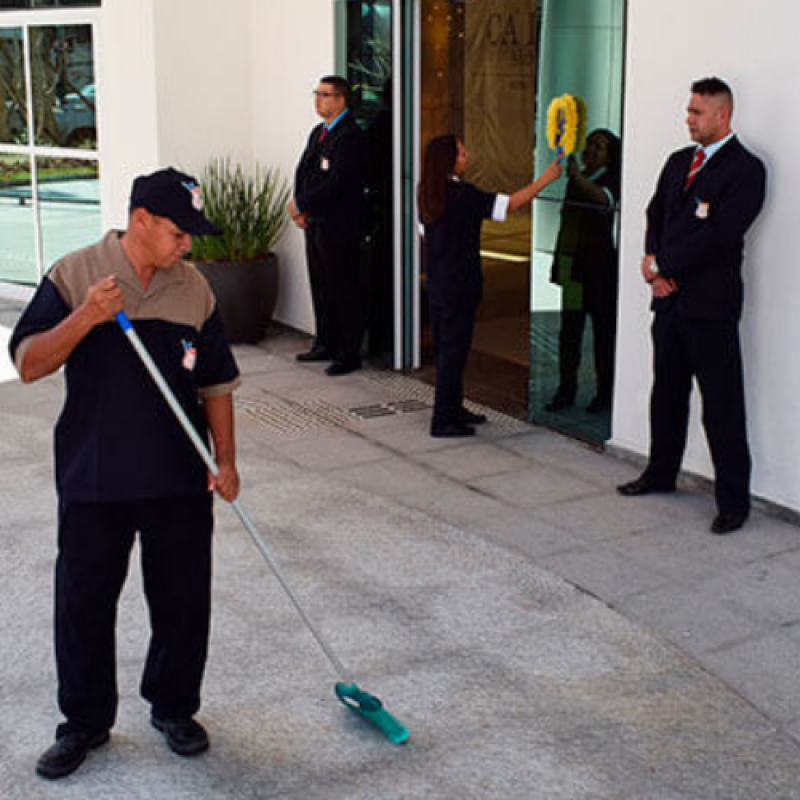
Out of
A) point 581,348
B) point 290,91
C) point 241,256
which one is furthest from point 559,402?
point 290,91

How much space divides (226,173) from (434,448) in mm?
3657

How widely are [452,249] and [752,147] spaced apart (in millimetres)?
1803

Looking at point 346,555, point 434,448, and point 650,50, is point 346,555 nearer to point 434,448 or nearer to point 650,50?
point 434,448

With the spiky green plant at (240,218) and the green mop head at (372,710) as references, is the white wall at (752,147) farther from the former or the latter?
the spiky green plant at (240,218)

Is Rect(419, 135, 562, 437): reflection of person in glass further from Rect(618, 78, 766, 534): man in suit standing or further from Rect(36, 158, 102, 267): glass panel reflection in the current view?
Rect(36, 158, 102, 267): glass panel reflection

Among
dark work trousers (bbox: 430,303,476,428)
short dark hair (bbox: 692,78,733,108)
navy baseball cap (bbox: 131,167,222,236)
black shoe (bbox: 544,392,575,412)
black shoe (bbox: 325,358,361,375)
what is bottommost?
black shoe (bbox: 325,358,361,375)

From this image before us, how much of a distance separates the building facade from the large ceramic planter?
1.27ft

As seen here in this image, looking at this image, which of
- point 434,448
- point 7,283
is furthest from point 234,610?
point 7,283

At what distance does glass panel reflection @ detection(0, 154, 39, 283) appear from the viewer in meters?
11.6

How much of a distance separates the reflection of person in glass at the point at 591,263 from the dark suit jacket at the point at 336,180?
6.10ft

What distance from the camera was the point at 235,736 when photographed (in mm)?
4312

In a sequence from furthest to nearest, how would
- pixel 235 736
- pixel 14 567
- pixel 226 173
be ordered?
1. pixel 226 173
2. pixel 14 567
3. pixel 235 736

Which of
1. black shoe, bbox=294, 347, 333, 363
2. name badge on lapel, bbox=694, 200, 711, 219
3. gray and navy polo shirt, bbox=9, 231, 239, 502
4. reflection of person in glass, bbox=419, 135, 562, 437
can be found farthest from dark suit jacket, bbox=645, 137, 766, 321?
black shoe, bbox=294, 347, 333, 363

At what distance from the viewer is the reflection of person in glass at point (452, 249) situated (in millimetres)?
7168
